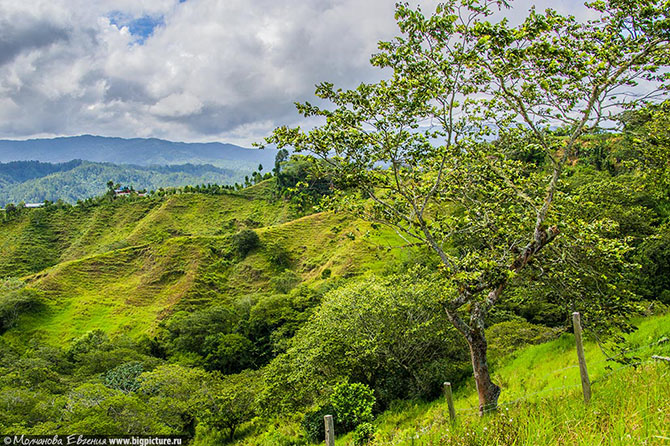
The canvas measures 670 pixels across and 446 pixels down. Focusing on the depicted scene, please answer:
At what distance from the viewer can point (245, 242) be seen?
8025 centimetres

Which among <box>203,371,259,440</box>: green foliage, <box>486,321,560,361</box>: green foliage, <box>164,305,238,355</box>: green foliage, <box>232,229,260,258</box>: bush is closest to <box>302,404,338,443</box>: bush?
<box>203,371,259,440</box>: green foliage

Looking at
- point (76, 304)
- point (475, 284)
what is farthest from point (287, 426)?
point (76, 304)

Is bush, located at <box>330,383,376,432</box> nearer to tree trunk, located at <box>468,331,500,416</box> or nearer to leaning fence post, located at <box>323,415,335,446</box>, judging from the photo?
tree trunk, located at <box>468,331,500,416</box>

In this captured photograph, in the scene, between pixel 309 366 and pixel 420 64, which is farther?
pixel 309 366

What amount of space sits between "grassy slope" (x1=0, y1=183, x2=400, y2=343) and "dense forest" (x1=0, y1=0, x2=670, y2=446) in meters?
9.23

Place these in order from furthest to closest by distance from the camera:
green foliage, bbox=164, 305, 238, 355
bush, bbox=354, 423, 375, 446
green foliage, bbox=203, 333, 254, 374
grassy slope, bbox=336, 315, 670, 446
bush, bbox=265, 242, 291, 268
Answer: bush, bbox=265, 242, 291, 268, green foliage, bbox=164, 305, 238, 355, green foliage, bbox=203, 333, 254, 374, bush, bbox=354, 423, 375, 446, grassy slope, bbox=336, 315, 670, 446

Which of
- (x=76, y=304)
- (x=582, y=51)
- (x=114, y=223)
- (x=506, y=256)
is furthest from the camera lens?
(x=114, y=223)

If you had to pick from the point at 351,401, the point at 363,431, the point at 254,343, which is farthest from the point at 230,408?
the point at 254,343

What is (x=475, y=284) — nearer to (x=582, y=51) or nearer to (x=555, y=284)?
(x=555, y=284)

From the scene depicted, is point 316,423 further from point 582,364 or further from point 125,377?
point 125,377

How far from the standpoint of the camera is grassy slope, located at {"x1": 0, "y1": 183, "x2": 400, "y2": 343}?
6284cm

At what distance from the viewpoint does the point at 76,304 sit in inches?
2586

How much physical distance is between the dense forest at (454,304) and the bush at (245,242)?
88.7 feet

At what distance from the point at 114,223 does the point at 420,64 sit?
426 feet
